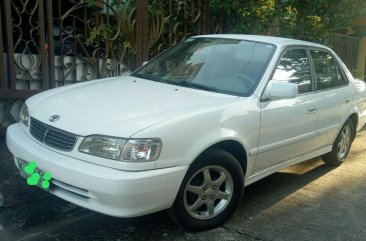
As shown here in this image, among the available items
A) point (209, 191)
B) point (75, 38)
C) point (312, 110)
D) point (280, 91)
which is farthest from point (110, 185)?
point (75, 38)

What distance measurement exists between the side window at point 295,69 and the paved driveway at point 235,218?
114 cm

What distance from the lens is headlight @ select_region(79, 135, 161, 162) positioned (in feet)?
10.3

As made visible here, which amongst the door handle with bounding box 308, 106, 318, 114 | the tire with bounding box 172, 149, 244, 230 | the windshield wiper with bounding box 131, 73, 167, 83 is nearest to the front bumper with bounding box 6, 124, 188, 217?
the tire with bounding box 172, 149, 244, 230

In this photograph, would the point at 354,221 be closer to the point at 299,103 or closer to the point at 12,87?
the point at 299,103

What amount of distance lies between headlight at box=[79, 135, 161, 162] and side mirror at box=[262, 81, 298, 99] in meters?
1.34

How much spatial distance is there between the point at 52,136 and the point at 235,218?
1783mm

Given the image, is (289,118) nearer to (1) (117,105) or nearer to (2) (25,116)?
(1) (117,105)

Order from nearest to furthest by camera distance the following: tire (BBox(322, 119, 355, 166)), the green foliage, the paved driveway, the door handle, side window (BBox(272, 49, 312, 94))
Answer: the paved driveway → side window (BBox(272, 49, 312, 94)) → the door handle → tire (BBox(322, 119, 355, 166)) → the green foliage

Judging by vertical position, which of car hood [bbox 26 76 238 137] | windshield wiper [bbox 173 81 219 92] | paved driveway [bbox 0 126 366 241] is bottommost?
paved driveway [bbox 0 126 366 241]

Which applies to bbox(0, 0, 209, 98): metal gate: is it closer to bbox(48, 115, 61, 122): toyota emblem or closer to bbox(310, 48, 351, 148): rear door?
bbox(48, 115, 61, 122): toyota emblem

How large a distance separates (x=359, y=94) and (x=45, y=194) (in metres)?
4.11

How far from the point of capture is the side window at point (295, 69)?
4.48 meters

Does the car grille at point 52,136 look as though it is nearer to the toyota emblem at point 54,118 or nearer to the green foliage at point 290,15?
the toyota emblem at point 54,118

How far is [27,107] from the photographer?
4016 mm
